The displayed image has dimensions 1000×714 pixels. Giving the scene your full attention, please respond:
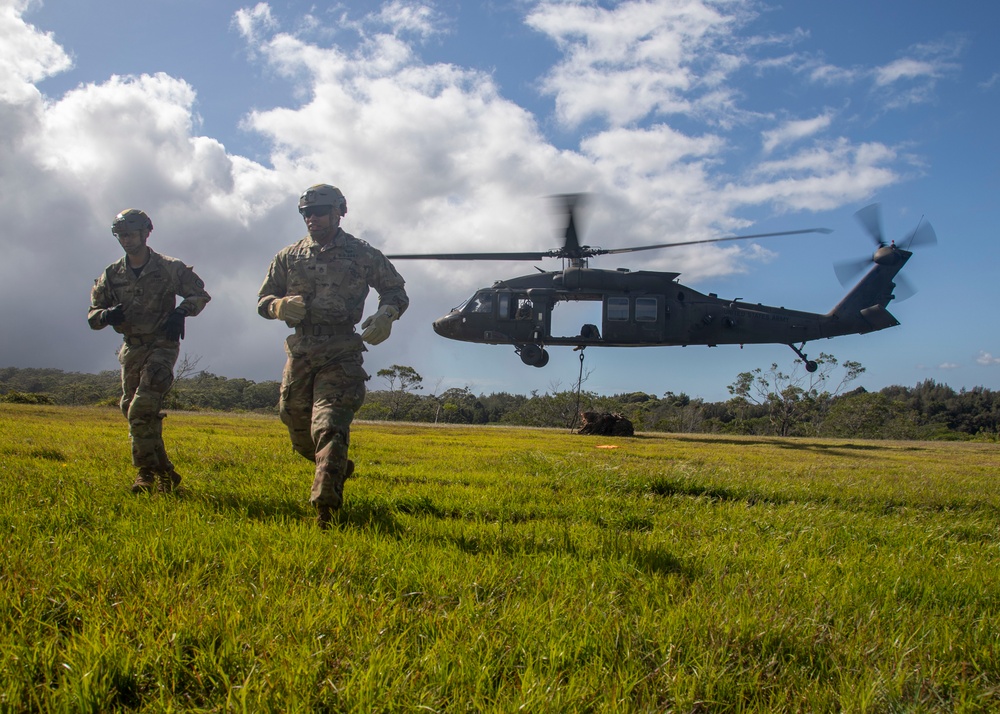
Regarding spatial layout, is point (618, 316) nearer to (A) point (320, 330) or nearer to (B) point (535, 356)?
(B) point (535, 356)

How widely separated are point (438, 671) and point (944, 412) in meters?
66.2

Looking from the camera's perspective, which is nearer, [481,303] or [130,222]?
[130,222]

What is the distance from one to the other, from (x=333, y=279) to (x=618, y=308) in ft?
46.0

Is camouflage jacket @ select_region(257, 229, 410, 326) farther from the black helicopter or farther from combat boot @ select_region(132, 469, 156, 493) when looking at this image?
the black helicopter

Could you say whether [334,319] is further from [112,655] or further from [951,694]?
[951,694]

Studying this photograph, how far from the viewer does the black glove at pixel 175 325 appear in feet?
17.1

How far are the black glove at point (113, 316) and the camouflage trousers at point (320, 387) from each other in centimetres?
163

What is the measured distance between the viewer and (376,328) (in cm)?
443

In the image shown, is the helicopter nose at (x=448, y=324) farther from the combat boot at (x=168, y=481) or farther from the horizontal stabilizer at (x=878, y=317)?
the combat boot at (x=168, y=481)

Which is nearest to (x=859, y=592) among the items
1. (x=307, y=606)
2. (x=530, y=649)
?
(x=530, y=649)

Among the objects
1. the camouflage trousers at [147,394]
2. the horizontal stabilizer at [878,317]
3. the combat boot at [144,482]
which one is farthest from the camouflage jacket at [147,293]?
the horizontal stabilizer at [878,317]

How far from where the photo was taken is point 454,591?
7.91ft

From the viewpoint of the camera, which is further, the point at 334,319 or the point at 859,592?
the point at 334,319

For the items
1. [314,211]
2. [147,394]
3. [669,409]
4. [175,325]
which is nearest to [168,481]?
[147,394]
